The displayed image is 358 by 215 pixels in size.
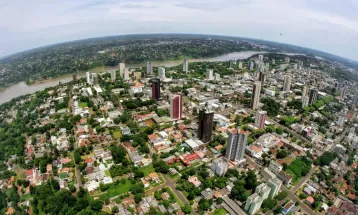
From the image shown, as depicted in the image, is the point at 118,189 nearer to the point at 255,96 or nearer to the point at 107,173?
the point at 107,173

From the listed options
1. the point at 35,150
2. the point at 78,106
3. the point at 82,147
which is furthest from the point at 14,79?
the point at 82,147

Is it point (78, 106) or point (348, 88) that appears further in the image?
point (348, 88)

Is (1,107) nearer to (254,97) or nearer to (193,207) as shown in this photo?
(193,207)

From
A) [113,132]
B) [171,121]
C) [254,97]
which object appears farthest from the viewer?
[254,97]

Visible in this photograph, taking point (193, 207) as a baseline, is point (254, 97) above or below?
above

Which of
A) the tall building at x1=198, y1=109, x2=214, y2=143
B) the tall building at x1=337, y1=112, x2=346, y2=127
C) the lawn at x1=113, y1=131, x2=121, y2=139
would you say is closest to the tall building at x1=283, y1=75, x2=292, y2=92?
the tall building at x1=337, y1=112, x2=346, y2=127

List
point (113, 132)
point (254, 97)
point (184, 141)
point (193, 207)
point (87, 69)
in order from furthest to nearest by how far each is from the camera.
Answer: point (87, 69)
point (254, 97)
point (113, 132)
point (184, 141)
point (193, 207)
